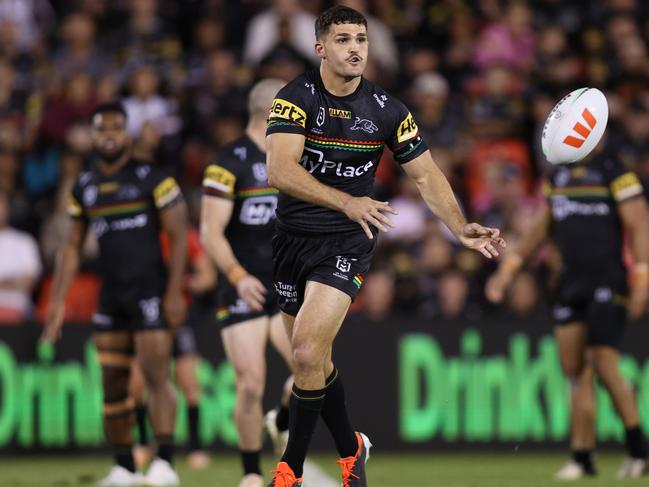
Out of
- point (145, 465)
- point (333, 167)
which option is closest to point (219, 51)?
point (145, 465)

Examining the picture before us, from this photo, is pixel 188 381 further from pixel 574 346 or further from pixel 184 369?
pixel 574 346

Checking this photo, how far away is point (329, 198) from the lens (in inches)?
316

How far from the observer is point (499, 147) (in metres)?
17.0

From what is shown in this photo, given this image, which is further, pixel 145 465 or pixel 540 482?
pixel 145 465

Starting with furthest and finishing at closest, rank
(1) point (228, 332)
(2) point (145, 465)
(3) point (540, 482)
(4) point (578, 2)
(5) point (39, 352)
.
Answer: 1. (4) point (578, 2)
2. (5) point (39, 352)
3. (2) point (145, 465)
4. (3) point (540, 482)
5. (1) point (228, 332)

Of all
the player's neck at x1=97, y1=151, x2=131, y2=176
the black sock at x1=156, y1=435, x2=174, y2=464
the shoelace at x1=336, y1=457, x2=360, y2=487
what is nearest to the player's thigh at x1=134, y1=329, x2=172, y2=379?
the black sock at x1=156, y1=435, x2=174, y2=464

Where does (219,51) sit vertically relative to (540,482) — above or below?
above

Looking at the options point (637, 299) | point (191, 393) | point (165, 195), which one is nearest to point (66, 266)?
A: point (165, 195)

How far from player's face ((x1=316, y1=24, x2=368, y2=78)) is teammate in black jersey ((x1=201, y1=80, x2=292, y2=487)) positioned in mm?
2080

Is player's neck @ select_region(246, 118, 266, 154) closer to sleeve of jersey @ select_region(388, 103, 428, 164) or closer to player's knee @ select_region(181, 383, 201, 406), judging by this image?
sleeve of jersey @ select_region(388, 103, 428, 164)

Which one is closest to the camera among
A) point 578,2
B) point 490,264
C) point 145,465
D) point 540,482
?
point 540,482

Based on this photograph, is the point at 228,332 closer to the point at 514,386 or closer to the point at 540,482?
the point at 540,482

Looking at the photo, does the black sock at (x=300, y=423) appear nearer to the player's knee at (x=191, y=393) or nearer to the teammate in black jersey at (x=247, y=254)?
the teammate in black jersey at (x=247, y=254)

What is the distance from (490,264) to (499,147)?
2.16 m
